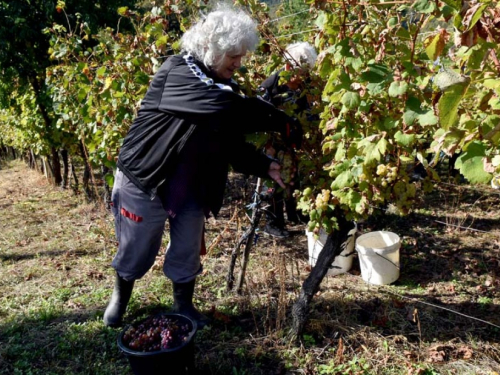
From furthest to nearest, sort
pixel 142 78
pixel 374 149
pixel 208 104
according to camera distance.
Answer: pixel 142 78 → pixel 208 104 → pixel 374 149

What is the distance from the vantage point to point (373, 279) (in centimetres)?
343

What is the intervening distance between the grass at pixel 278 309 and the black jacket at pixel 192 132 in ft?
2.47

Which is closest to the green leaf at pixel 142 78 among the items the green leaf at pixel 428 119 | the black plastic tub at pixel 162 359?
the black plastic tub at pixel 162 359

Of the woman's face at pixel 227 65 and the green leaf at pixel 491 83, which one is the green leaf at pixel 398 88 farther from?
the woman's face at pixel 227 65

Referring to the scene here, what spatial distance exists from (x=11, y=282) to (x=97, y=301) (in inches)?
36.9

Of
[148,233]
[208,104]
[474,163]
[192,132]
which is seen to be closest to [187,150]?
[192,132]

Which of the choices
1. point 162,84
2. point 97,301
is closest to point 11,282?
point 97,301

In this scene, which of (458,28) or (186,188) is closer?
(458,28)

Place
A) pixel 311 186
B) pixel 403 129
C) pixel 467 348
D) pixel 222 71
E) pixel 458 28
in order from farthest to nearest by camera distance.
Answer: pixel 467 348
pixel 311 186
pixel 222 71
pixel 403 129
pixel 458 28

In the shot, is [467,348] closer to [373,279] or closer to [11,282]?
[373,279]

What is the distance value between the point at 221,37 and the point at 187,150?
1.91 feet

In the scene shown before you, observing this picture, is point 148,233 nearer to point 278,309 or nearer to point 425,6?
point 278,309

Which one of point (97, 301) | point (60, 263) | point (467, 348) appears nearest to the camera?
point (467, 348)

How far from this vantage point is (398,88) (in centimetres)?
145
